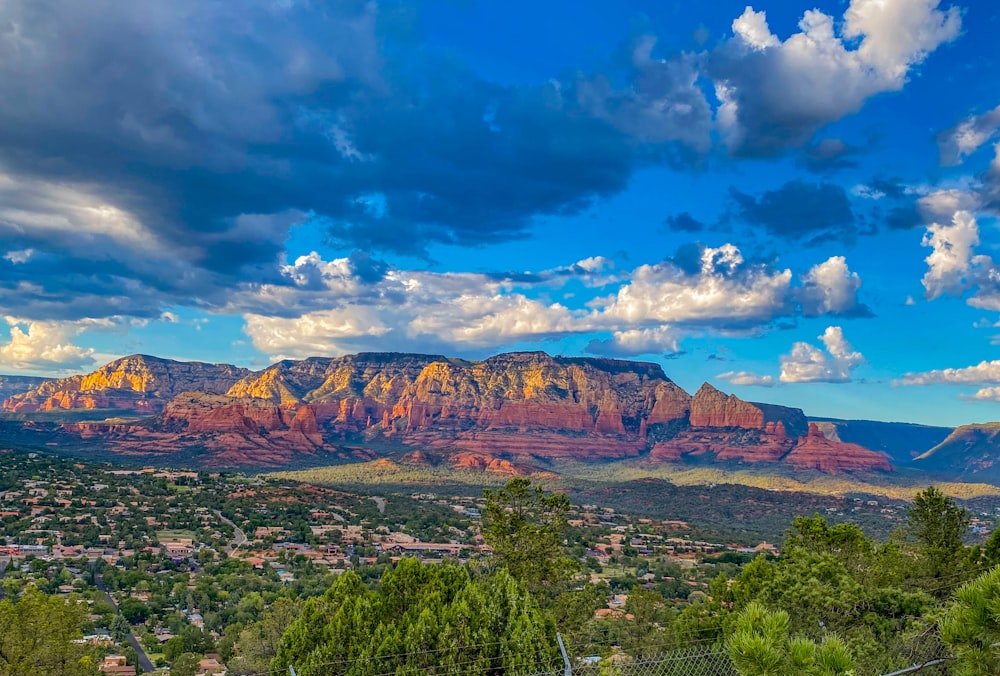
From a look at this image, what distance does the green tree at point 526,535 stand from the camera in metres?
23.5

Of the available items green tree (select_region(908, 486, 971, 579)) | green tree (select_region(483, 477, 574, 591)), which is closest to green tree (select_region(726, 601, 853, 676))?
green tree (select_region(483, 477, 574, 591))

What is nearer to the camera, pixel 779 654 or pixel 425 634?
pixel 779 654

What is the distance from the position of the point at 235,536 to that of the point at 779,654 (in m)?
75.3

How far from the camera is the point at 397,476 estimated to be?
16612 cm

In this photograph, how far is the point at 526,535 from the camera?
23.7 m

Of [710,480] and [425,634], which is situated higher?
[425,634]

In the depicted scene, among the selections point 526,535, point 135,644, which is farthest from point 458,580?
point 135,644

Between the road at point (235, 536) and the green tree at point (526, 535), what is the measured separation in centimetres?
4876

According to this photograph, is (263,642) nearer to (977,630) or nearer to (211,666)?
(211,666)

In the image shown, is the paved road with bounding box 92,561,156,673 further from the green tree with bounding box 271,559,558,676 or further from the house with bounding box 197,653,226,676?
the green tree with bounding box 271,559,558,676

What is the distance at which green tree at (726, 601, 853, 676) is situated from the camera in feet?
22.6

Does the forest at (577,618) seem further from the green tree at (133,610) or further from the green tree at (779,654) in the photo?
the green tree at (133,610)

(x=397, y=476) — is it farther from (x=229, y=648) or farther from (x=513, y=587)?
(x=513, y=587)

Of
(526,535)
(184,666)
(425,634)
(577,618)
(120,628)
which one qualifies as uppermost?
(526,535)
